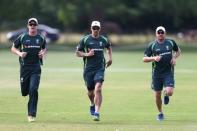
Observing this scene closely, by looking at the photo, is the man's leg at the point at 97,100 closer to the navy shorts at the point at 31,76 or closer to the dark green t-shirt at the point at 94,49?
the dark green t-shirt at the point at 94,49

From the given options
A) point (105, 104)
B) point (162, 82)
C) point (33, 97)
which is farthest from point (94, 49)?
point (105, 104)

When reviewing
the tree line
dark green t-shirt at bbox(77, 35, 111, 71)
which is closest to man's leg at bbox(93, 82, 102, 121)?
dark green t-shirt at bbox(77, 35, 111, 71)

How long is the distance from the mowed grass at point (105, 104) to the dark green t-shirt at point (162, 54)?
106 centimetres

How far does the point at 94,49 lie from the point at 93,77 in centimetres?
62

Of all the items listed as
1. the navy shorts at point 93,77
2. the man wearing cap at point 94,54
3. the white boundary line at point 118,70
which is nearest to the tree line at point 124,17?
the white boundary line at point 118,70

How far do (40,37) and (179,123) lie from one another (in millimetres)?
3444

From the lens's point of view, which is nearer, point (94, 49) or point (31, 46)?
point (31, 46)

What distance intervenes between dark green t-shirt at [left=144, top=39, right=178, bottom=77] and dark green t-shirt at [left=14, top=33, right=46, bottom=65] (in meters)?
2.32

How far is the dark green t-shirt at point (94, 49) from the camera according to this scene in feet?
61.2

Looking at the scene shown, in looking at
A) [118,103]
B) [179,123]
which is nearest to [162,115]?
[179,123]

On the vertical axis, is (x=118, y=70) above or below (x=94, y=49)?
above

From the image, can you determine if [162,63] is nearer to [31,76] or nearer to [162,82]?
[162,82]

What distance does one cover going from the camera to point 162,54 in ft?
60.4

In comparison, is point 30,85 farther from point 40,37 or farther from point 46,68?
point 46,68
